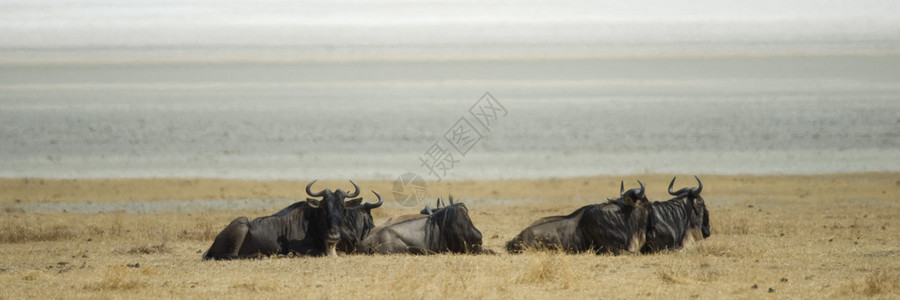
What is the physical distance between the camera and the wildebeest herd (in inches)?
579

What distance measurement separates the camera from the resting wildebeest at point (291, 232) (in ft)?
47.3

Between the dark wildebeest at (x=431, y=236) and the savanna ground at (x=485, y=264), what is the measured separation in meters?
0.43

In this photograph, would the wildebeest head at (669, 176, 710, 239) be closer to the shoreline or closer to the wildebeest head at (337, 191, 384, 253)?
the wildebeest head at (337, 191, 384, 253)

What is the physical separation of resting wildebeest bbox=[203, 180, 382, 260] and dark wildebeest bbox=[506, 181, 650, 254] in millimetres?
2071

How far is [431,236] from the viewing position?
1494cm

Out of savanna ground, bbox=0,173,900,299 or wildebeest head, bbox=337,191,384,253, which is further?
wildebeest head, bbox=337,191,384,253

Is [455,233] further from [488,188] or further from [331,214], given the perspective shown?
[488,188]

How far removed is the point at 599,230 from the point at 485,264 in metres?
1.84

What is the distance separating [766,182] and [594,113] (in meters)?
28.6

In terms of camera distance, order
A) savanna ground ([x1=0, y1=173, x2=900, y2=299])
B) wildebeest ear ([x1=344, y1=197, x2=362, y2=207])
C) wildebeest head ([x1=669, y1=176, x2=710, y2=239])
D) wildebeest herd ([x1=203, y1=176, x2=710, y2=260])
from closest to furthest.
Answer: savanna ground ([x1=0, y1=173, x2=900, y2=299]), wildebeest herd ([x1=203, y1=176, x2=710, y2=260]), wildebeest ear ([x1=344, y1=197, x2=362, y2=207]), wildebeest head ([x1=669, y1=176, x2=710, y2=239])

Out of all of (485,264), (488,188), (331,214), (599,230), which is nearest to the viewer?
(485,264)

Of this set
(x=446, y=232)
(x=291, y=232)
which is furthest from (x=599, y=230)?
(x=291, y=232)

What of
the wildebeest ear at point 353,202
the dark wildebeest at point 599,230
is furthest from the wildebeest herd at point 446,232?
the wildebeest ear at point 353,202

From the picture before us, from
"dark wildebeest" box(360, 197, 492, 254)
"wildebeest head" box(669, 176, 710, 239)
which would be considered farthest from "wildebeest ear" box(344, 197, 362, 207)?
"wildebeest head" box(669, 176, 710, 239)
